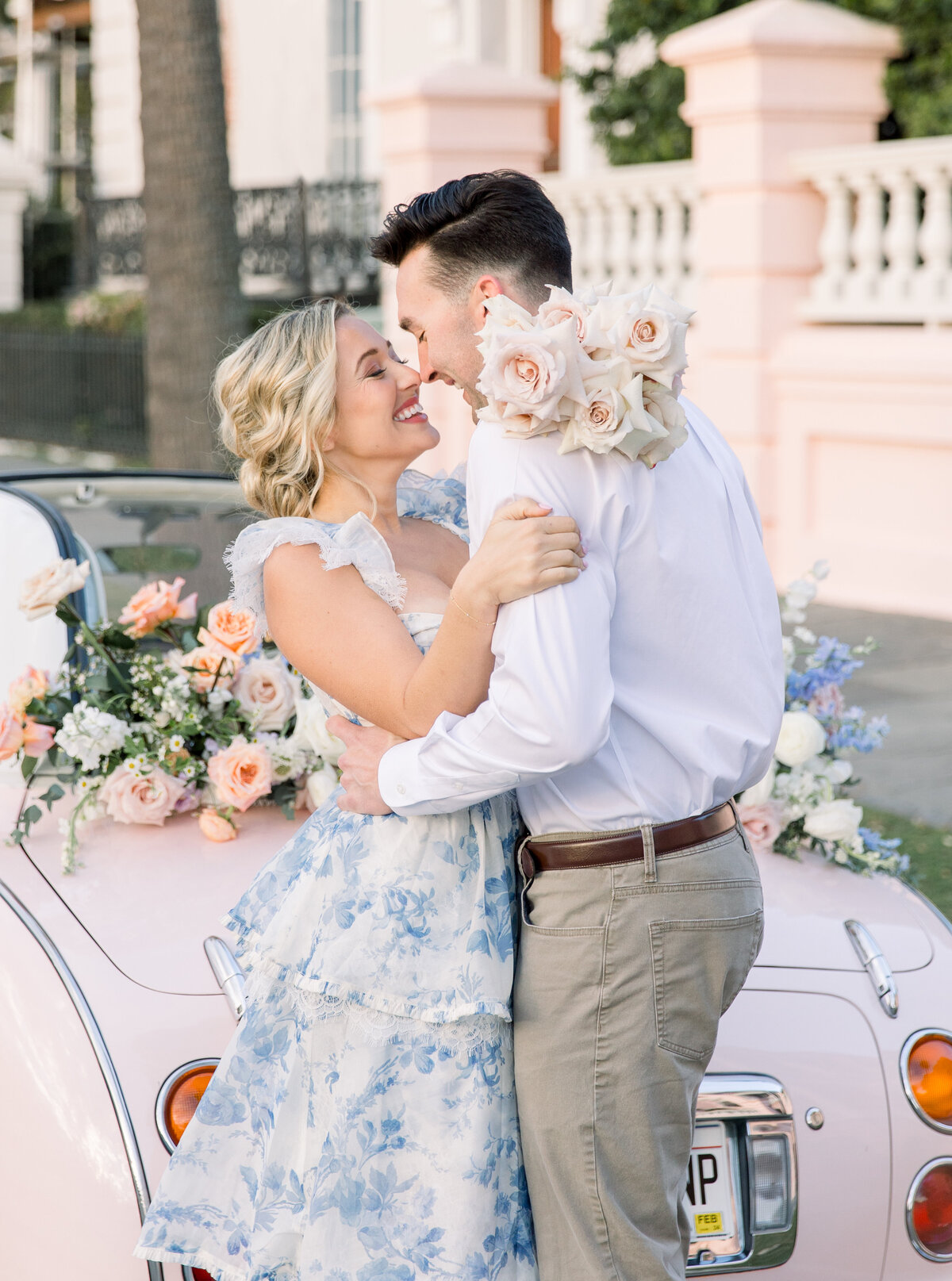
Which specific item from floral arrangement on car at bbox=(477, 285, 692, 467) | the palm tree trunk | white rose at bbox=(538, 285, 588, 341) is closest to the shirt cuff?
floral arrangement on car at bbox=(477, 285, 692, 467)

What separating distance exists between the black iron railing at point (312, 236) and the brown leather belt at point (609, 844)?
13.7 metres

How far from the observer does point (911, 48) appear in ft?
31.9

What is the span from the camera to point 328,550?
7.62 feet

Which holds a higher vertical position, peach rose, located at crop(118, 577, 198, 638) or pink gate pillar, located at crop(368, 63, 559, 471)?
pink gate pillar, located at crop(368, 63, 559, 471)

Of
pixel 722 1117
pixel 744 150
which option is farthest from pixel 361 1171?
pixel 744 150

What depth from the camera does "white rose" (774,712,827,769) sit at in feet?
10.5

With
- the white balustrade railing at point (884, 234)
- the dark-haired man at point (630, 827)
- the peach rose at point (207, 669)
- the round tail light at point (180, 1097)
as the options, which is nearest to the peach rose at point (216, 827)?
the peach rose at point (207, 669)

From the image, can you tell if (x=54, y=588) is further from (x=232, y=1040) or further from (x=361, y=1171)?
(x=361, y=1171)

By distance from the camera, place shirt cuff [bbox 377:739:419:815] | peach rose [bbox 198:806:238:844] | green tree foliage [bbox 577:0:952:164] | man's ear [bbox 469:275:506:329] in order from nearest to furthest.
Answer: shirt cuff [bbox 377:739:419:815] < man's ear [bbox 469:275:506:329] < peach rose [bbox 198:806:238:844] < green tree foliage [bbox 577:0:952:164]

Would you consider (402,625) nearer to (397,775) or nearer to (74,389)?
(397,775)

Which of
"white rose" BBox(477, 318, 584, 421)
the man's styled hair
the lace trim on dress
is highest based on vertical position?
the man's styled hair

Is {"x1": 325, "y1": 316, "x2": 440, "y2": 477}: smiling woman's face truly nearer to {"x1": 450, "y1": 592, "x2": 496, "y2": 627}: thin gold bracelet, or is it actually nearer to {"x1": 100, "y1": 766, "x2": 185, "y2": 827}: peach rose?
{"x1": 450, "y1": 592, "x2": 496, "y2": 627}: thin gold bracelet

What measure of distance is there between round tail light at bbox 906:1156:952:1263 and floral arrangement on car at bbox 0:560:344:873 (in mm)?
1240

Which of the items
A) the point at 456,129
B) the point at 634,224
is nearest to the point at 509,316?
the point at 634,224
